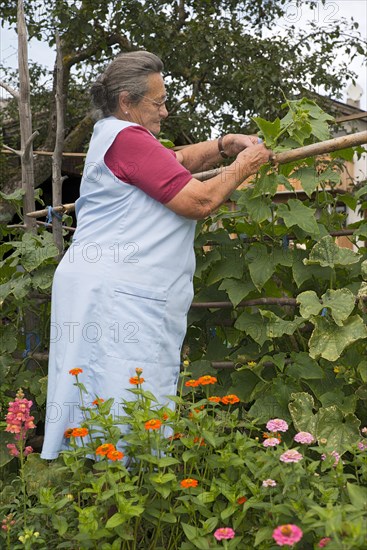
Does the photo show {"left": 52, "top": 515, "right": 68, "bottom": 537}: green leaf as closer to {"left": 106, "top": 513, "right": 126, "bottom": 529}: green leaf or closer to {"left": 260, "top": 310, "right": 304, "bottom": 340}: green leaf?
{"left": 106, "top": 513, "right": 126, "bottom": 529}: green leaf

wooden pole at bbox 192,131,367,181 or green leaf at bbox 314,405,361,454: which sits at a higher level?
wooden pole at bbox 192,131,367,181

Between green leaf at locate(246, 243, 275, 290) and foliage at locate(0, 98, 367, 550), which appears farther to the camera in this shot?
green leaf at locate(246, 243, 275, 290)

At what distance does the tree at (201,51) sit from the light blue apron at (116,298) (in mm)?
6912

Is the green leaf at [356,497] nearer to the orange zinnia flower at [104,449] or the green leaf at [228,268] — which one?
the orange zinnia flower at [104,449]

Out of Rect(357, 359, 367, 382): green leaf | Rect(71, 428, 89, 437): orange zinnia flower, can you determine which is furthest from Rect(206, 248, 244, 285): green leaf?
Rect(71, 428, 89, 437): orange zinnia flower

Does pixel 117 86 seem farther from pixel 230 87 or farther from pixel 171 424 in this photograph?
pixel 230 87

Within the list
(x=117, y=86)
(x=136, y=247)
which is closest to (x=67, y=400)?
(x=136, y=247)

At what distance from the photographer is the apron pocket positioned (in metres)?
2.49

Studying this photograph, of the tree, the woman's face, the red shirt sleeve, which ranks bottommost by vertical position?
the tree

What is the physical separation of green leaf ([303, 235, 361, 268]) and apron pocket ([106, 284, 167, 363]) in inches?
29.1

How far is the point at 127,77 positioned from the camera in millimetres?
2693

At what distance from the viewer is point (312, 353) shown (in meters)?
2.83

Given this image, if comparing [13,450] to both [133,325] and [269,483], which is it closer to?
[133,325]

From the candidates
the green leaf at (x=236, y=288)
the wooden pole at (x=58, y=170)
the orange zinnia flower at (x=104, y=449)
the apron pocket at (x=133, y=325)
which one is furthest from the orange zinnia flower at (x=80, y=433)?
the wooden pole at (x=58, y=170)
